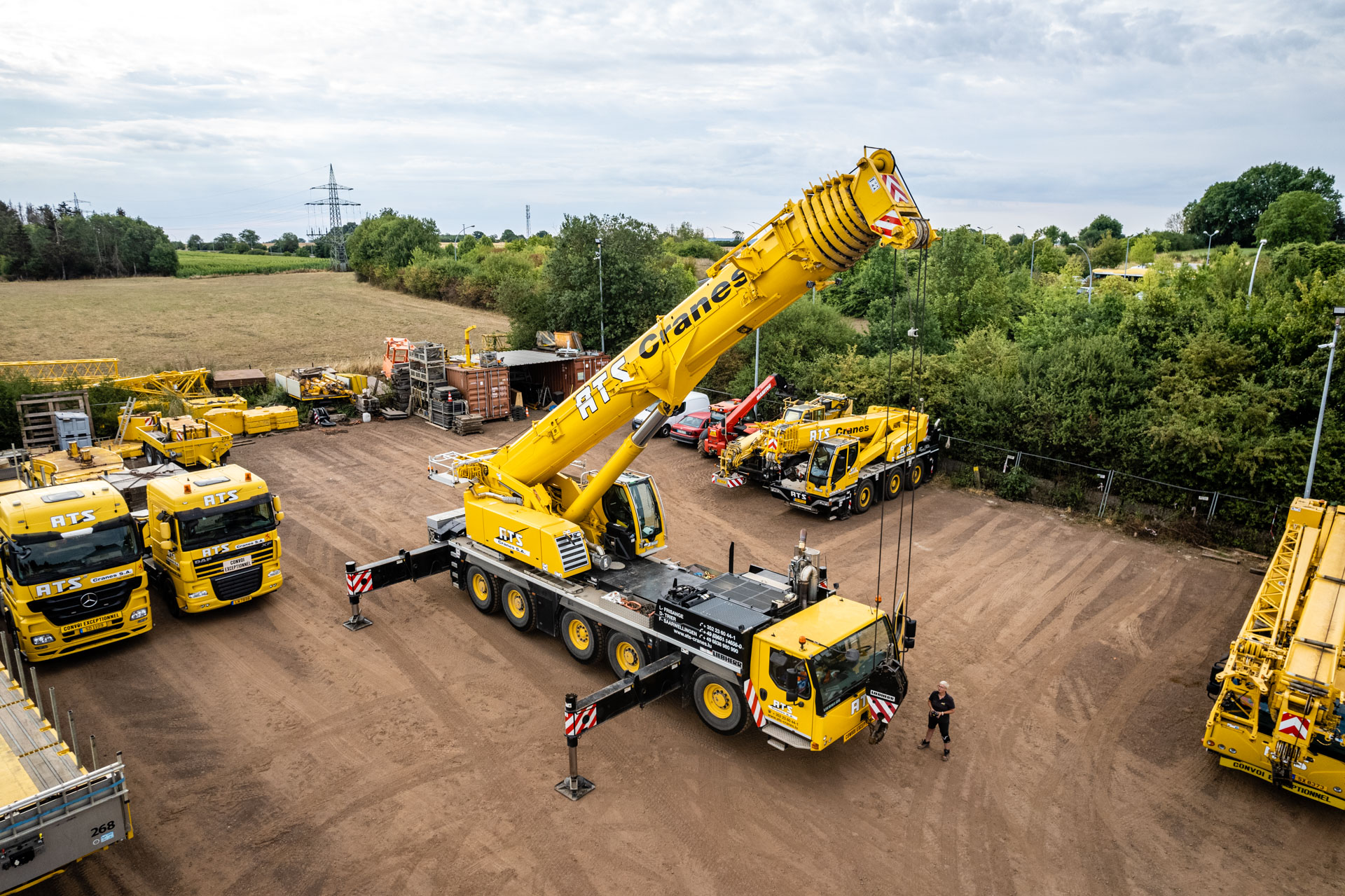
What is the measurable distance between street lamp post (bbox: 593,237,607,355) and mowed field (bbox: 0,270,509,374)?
12034 millimetres

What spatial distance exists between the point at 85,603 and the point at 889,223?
41.7 ft

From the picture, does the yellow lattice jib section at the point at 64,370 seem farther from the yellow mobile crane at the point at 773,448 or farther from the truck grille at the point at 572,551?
the truck grille at the point at 572,551

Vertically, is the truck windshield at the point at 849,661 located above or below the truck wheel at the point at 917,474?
above

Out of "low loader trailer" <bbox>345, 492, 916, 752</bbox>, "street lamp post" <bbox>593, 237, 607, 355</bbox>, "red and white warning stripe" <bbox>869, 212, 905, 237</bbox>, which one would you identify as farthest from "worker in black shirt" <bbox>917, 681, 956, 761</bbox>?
"street lamp post" <bbox>593, 237, 607, 355</bbox>

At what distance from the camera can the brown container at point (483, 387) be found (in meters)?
28.7

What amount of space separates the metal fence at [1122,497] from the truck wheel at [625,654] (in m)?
14.2

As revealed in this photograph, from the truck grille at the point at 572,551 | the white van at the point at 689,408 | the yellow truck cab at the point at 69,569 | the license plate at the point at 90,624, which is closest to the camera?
the yellow truck cab at the point at 69,569

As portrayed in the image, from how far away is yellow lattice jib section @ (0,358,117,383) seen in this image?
26656 mm

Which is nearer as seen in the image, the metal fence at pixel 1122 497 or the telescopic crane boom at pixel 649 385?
the telescopic crane boom at pixel 649 385

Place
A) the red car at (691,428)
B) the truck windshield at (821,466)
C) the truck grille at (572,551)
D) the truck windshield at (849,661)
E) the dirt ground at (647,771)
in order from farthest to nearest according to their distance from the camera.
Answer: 1. the red car at (691,428)
2. the truck windshield at (821,466)
3. the truck grille at (572,551)
4. the truck windshield at (849,661)
5. the dirt ground at (647,771)

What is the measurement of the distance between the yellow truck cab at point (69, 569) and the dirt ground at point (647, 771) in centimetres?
65

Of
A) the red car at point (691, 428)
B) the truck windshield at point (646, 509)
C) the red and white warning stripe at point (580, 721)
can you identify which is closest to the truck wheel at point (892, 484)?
the red car at point (691, 428)

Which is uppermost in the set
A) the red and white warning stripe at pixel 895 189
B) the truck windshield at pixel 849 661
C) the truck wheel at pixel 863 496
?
the red and white warning stripe at pixel 895 189

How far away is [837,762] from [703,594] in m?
2.76
